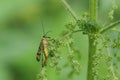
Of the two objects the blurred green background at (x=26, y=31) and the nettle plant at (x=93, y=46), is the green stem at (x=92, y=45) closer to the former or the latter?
the nettle plant at (x=93, y=46)

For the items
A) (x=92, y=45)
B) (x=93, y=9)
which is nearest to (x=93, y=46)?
(x=92, y=45)

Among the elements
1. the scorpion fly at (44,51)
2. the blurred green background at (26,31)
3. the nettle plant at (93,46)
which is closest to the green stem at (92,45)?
the nettle plant at (93,46)

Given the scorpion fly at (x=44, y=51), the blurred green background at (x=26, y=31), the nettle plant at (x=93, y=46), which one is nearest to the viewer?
the nettle plant at (x=93, y=46)

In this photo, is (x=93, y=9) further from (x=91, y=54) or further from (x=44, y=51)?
(x=44, y=51)

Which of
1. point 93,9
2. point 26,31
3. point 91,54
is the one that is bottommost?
point 91,54

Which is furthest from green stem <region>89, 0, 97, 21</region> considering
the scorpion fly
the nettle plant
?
the scorpion fly

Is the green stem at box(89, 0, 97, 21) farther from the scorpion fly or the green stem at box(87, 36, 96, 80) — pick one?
the scorpion fly

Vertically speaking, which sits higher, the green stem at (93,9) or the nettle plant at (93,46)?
the green stem at (93,9)

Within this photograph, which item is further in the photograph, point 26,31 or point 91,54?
point 26,31

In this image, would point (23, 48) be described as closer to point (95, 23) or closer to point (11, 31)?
point (11, 31)

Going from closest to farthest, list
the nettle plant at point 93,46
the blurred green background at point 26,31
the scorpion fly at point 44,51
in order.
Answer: the nettle plant at point 93,46 < the scorpion fly at point 44,51 < the blurred green background at point 26,31
